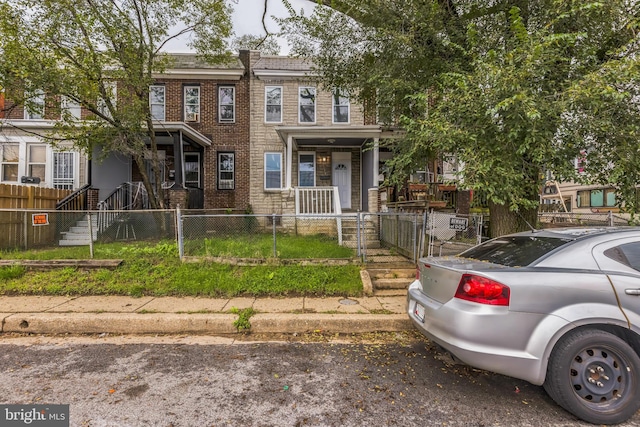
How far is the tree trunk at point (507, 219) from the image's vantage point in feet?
18.6

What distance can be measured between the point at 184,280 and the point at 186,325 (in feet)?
5.20

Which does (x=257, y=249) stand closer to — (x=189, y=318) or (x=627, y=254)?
(x=189, y=318)

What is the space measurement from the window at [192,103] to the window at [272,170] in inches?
134

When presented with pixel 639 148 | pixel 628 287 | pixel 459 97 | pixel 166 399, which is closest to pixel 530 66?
pixel 459 97

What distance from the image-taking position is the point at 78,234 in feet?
27.8

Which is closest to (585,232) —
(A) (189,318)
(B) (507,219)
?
(B) (507,219)

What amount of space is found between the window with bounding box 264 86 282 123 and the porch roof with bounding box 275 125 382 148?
6.32ft

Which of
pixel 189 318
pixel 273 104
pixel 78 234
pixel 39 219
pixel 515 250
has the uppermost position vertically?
pixel 273 104

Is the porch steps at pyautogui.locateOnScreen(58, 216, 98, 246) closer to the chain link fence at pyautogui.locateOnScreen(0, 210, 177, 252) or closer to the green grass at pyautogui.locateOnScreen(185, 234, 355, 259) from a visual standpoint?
the chain link fence at pyautogui.locateOnScreen(0, 210, 177, 252)

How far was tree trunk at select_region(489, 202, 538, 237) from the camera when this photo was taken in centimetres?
568

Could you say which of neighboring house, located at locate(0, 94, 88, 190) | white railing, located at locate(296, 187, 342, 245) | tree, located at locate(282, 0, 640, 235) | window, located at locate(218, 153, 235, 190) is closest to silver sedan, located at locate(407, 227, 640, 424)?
tree, located at locate(282, 0, 640, 235)

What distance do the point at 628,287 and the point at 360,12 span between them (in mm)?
5961

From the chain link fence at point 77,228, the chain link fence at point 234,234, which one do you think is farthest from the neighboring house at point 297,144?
the chain link fence at point 77,228

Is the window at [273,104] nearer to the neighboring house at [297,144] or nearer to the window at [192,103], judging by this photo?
the neighboring house at [297,144]
